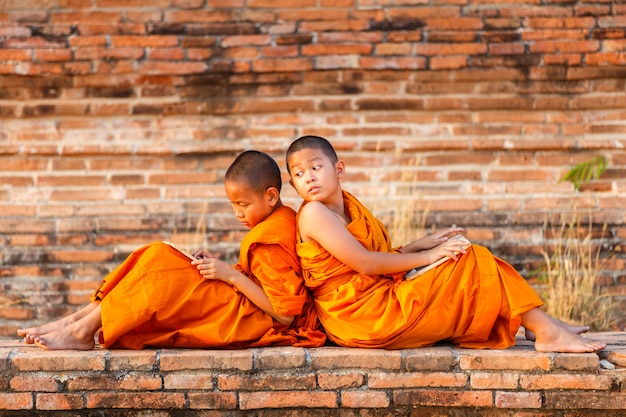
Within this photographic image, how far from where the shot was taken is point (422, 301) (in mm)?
3176

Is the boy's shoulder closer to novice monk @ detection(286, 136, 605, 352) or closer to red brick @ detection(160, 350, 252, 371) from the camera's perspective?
Answer: novice monk @ detection(286, 136, 605, 352)

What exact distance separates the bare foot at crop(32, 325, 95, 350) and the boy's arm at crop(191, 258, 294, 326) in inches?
21.3

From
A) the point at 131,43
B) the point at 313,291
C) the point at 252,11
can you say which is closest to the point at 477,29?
the point at 252,11

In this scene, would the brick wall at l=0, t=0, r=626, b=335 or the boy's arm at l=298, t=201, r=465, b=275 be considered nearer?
the boy's arm at l=298, t=201, r=465, b=275

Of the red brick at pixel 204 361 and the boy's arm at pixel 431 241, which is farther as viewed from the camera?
the boy's arm at pixel 431 241

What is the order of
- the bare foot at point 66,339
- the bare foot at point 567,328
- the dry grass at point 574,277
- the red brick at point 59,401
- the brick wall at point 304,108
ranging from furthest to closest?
1. the brick wall at point 304,108
2. the dry grass at point 574,277
3. the bare foot at point 567,328
4. the bare foot at point 66,339
5. the red brick at point 59,401

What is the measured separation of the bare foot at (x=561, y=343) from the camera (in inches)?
124

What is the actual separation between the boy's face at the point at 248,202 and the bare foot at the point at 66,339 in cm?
81

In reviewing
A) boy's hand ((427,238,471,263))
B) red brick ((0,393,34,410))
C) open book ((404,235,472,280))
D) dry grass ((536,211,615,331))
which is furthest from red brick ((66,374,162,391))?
dry grass ((536,211,615,331))

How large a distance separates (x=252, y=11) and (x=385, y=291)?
2.74m

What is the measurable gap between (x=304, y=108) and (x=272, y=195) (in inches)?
77.0

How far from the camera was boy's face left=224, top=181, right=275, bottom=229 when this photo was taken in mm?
3344

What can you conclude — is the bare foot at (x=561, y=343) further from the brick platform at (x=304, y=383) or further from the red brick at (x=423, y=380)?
the red brick at (x=423, y=380)

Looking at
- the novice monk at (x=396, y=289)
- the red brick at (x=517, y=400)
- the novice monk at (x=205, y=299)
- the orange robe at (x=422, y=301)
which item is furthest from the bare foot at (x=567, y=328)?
the novice monk at (x=205, y=299)
